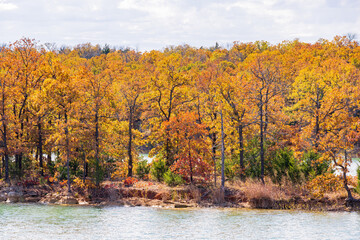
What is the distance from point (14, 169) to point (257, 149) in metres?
23.7

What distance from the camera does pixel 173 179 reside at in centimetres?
3778

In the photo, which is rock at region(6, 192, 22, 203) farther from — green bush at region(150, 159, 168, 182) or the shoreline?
green bush at region(150, 159, 168, 182)

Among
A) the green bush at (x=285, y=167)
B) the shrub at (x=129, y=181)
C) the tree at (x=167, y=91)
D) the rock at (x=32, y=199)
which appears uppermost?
the tree at (x=167, y=91)

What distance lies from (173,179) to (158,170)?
292 centimetres

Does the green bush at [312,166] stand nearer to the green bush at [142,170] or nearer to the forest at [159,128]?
the forest at [159,128]

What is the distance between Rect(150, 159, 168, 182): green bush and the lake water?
6.43 m

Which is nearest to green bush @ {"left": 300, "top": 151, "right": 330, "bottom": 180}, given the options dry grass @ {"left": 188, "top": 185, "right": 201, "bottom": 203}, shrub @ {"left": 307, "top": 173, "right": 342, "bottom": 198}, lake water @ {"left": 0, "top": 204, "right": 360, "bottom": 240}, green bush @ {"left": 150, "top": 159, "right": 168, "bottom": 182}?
shrub @ {"left": 307, "top": 173, "right": 342, "bottom": 198}

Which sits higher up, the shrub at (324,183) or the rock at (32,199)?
the shrub at (324,183)

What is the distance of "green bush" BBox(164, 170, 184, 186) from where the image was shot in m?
37.5

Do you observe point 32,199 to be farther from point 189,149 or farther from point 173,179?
point 189,149

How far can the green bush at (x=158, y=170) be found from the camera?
132ft

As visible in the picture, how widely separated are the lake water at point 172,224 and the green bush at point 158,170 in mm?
6429

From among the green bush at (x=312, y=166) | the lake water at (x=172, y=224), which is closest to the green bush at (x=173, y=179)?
the lake water at (x=172, y=224)

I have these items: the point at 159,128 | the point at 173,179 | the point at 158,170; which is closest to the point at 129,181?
the point at 158,170
